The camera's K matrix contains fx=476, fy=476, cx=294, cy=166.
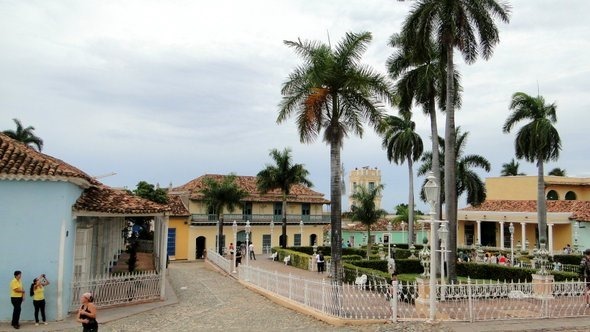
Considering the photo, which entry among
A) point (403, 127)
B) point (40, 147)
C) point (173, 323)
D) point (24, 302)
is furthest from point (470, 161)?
point (40, 147)

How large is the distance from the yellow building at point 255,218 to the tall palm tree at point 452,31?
63.3 ft

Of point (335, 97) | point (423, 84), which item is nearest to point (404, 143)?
point (423, 84)

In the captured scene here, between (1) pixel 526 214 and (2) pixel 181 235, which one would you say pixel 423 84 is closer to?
(1) pixel 526 214

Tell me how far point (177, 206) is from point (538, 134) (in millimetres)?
28952

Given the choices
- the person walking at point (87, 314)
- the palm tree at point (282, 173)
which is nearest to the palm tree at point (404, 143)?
the palm tree at point (282, 173)

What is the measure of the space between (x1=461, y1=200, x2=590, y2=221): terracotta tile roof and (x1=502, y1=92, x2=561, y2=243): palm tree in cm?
858

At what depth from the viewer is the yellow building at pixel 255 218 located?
135ft

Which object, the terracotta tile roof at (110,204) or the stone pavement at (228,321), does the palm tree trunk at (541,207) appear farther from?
the terracotta tile roof at (110,204)

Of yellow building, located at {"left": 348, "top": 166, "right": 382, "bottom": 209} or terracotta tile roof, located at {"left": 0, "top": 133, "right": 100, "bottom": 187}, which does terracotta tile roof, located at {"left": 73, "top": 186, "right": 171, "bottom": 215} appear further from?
yellow building, located at {"left": 348, "top": 166, "right": 382, "bottom": 209}

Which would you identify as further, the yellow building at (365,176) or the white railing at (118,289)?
the yellow building at (365,176)

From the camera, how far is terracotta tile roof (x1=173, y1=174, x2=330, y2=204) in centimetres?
4292

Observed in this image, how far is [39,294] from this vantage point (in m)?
11.8

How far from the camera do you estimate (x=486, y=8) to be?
66.3 feet

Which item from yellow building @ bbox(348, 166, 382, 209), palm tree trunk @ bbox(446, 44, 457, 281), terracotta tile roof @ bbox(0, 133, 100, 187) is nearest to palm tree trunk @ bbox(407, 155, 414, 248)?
palm tree trunk @ bbox(446, 44, 457, 281)
